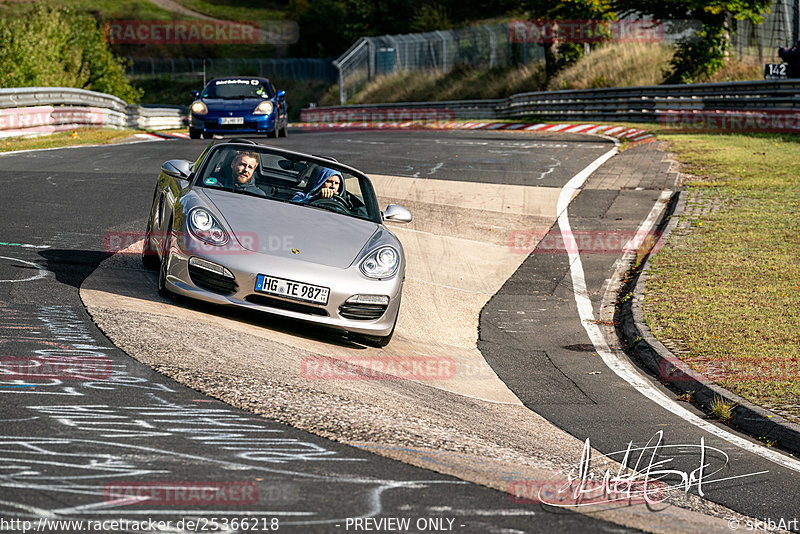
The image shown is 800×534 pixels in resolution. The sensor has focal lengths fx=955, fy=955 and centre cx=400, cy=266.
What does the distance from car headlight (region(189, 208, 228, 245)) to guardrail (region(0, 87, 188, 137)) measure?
54.8 ft

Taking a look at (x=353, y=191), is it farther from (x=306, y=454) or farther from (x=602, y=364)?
(x=306, y=454)

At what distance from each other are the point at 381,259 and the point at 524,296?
374cm

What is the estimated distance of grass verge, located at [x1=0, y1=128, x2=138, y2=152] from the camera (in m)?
21.3

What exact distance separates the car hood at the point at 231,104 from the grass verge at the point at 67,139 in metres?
2.96

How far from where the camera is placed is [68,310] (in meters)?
7.03

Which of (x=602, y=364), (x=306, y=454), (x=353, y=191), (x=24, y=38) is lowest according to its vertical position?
(x=602, y=364)

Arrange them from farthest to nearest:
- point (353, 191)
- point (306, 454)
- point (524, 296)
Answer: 1. point (524, 296)
2. point (353, 191)
3. point (306, 454)

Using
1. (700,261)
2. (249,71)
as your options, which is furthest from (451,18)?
(700,261)

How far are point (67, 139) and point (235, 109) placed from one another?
4.26 metres

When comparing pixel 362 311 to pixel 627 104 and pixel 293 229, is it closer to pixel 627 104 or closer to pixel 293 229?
pixel 293 229

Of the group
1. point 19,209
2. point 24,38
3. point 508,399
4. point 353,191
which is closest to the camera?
point 508,399

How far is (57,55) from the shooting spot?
1522 inches

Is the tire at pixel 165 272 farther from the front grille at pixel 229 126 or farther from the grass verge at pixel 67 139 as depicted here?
the front grille at pixel 229 126

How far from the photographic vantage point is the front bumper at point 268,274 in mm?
7172
